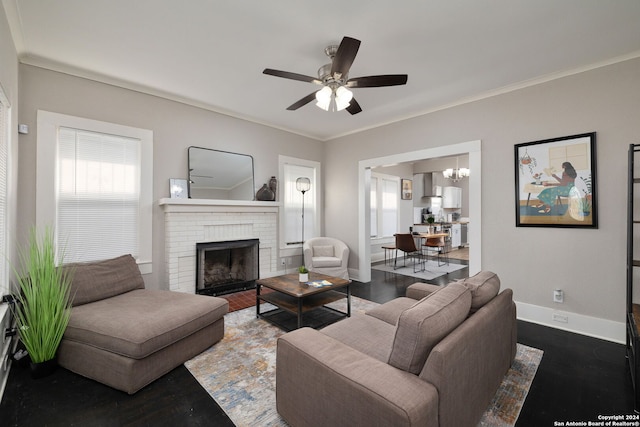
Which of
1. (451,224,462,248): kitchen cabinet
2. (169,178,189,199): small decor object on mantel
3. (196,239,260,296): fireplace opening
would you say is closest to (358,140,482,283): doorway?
(196,239,260,296): fireplace opening

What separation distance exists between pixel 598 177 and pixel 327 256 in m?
3.77

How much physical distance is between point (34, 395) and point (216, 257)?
101 inches

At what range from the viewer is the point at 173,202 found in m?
3.64

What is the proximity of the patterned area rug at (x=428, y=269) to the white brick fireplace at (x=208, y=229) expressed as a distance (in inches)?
105

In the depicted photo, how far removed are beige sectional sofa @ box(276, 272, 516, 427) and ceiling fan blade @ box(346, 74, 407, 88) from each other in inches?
67.1

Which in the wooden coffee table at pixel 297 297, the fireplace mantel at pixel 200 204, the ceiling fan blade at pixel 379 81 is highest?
the ceiling fan blade at pixel 379 81

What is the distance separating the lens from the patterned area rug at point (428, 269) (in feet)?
18.2

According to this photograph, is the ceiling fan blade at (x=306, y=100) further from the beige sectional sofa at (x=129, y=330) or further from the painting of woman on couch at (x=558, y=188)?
the painting of woman on couch at (x=558, y=188)

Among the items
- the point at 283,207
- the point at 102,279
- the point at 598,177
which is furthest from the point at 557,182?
the point at 102,279

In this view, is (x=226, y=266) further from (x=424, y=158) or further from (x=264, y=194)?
(x=424, y=158)

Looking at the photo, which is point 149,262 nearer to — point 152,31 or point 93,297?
point 93,297

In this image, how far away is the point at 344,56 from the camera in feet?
6.81

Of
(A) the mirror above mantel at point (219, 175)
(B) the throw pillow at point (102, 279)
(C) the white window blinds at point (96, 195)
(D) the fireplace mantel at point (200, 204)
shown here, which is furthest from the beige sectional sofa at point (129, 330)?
(A) the mirror above mantel at point (219, 175)

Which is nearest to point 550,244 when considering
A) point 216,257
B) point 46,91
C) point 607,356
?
point 607,356
